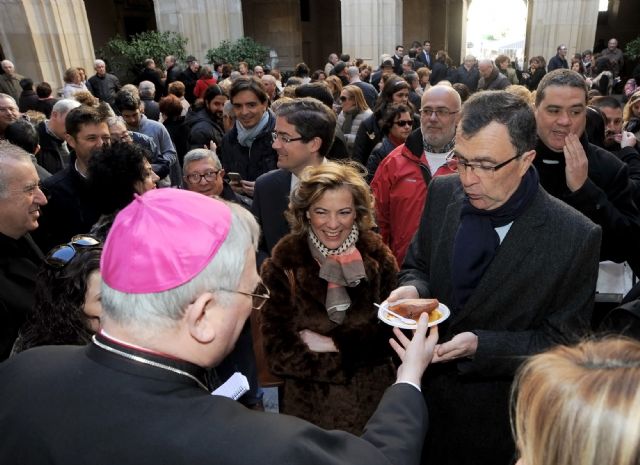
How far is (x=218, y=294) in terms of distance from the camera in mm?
1140

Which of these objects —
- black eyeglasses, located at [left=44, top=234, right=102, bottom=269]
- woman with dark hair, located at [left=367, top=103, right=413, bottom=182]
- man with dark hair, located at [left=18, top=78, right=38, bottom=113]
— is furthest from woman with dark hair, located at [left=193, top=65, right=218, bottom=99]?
black eyeglasses, located at [left=44, top=234, right=102, bottom=269]

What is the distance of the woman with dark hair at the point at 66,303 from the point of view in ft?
5.67

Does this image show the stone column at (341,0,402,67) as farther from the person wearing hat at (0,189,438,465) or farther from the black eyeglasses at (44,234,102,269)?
the person wearing hat at (0,189,438,465)

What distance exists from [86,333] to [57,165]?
4237 millimetres

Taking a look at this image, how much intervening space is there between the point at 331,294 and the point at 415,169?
56.1 inches

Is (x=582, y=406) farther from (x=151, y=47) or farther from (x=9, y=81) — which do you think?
(x=151, y=47)

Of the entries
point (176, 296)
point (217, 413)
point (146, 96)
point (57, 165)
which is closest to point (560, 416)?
point (217, 413)

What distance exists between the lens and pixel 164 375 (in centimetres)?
104

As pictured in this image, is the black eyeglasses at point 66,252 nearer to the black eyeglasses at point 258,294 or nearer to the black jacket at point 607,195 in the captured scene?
the black eyeglasses at point 258,294

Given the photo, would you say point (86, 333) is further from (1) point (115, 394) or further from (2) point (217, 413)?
(2) point (217, 413)

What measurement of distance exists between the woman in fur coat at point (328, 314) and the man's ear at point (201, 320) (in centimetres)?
122

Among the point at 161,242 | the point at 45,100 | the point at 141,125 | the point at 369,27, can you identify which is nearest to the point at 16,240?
the point at 161,242

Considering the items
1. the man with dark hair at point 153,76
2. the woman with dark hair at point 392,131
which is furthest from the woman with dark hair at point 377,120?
the man with dark hair at point 153,76

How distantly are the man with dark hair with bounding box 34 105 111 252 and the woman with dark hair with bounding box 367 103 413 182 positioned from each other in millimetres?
2276
